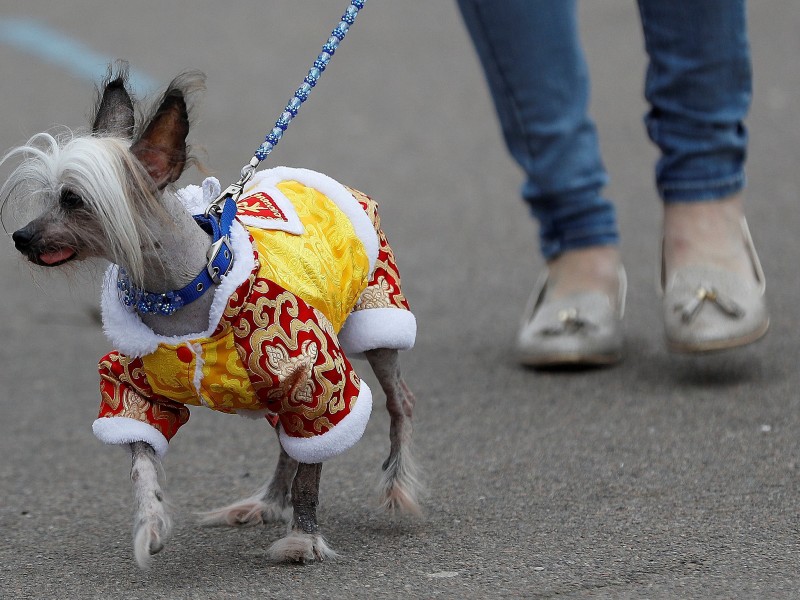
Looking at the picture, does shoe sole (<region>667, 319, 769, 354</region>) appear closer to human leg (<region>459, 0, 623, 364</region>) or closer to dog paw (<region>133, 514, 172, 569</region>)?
human leg (<region>459, 0, 623, 364</region>)

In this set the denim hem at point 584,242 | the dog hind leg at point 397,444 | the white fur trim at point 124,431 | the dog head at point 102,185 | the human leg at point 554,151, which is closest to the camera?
the dog head at point 102,185

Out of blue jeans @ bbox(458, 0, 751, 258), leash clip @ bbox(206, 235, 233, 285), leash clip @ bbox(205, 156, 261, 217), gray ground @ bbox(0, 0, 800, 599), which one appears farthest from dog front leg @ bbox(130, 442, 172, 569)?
blue jeans @ bbox(458, 0, 751, 258)

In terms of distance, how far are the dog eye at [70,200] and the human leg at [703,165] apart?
215cm

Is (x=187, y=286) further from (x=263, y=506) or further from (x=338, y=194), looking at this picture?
(x=263, y=506)

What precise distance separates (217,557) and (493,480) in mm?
833

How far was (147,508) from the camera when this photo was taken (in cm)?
276

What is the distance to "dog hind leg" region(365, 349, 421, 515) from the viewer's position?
3225 mm

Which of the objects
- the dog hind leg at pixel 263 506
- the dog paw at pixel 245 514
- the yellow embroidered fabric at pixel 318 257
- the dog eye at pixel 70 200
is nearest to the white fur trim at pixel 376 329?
the yellow embroidered fabric at pixel 318 257

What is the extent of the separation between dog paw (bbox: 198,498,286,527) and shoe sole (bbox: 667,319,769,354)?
4.81 ft

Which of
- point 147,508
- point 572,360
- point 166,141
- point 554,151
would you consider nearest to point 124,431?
point 147,508

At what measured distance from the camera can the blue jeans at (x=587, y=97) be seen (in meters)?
4.19

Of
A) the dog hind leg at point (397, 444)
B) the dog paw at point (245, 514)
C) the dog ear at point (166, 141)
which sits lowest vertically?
the dog paw at point (245, 514)

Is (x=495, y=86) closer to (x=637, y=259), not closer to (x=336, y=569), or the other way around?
(x=637, y=259)

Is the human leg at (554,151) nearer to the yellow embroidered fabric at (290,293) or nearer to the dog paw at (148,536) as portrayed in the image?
the yellow embroidered fabric at (290,293)
